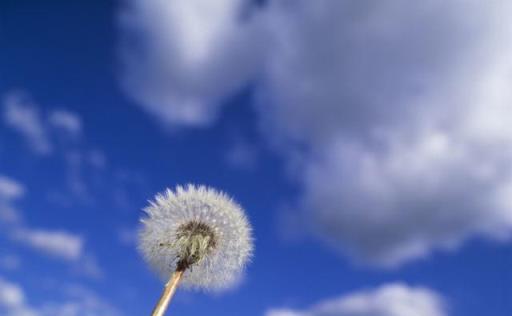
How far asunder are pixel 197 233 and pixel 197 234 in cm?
5

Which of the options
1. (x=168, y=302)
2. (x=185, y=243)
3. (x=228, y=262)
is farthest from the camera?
(x=228, y=262)

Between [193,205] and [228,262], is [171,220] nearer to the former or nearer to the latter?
[193,205]

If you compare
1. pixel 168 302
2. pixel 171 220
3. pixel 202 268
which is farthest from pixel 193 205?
pixel 168 302

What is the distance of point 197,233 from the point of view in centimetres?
1267

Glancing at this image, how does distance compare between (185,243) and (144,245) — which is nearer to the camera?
(185,243)

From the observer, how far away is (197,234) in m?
12.6

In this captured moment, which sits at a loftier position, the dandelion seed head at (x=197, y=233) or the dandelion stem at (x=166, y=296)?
the dandelion seed head at (x=197, y=233)

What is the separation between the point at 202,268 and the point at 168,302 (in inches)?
102

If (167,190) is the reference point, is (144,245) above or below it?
below

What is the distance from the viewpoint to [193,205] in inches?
523

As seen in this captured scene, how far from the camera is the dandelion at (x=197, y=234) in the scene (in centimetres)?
1272

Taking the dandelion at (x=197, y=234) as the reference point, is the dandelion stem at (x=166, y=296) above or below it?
below

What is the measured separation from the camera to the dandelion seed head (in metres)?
12.7

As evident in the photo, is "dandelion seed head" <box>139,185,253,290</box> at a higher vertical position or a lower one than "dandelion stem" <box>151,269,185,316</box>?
higher
